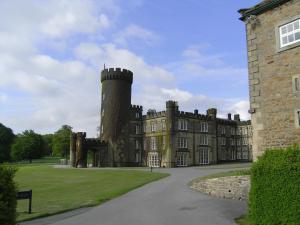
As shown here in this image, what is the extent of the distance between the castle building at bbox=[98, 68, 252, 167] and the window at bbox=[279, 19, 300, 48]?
43.5m

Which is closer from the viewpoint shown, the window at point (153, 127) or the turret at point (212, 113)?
the window at point (153, 127)

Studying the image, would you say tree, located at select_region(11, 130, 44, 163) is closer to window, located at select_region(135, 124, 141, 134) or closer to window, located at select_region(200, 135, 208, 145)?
window, located at select_region(135, 124, 141, 134)

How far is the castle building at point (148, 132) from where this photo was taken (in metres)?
60.1

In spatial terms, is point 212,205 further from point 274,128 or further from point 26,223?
point 26,223

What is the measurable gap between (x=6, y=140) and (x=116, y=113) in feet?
168

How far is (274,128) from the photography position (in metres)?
16.1

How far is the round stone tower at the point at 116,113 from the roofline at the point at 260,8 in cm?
4592

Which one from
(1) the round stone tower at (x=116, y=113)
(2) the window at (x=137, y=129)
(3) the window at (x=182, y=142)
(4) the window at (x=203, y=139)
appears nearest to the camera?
(3) the window at (x=182, y=142)

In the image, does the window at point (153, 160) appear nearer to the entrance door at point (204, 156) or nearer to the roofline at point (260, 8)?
the entrance door at point (204, 156)

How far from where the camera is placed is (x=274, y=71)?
646 inches

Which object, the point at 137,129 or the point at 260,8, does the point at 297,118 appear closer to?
the point at 260,8

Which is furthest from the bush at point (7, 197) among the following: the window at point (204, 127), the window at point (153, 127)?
the window at point (204, 127)

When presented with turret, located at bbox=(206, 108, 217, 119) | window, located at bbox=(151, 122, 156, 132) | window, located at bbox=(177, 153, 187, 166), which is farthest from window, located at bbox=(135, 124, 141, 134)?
turret, located at bbox=(206, 108, 217, 119)

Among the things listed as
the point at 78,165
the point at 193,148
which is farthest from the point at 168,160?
the point at 78,165
